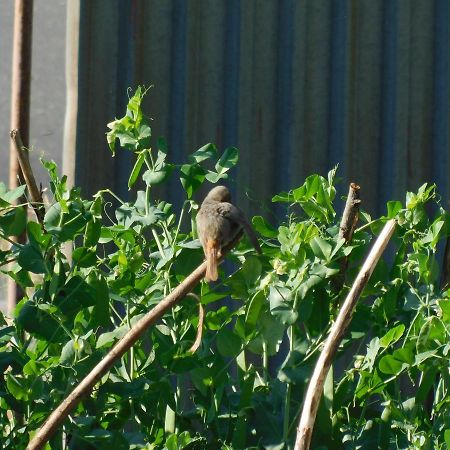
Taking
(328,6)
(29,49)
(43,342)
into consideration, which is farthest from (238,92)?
(43,342)

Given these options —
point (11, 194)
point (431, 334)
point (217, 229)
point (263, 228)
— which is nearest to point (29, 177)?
point (11, 194)

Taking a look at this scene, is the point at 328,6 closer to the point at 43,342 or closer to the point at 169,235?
the point at 169,235

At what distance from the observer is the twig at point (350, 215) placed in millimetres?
2379

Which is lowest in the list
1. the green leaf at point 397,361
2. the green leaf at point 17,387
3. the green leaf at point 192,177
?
the green leaf at point 17,387

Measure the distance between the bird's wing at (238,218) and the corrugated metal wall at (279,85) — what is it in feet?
3.39

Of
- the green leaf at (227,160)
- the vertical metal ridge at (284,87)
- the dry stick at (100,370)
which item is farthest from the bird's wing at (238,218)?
the vertical metal ridge at (284,87)

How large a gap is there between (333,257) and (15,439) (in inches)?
30.6

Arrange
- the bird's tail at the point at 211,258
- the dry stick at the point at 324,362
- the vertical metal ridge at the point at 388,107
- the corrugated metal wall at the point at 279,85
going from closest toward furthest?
the dry stick at the point at 324,362 → the bird's tail at the point at 211,258 → the corrugated metal wall at the point at 279,85 → the vertical metal ridge at the point at 388,107

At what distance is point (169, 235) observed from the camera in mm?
2568

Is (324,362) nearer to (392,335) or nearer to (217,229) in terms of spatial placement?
(392,335)

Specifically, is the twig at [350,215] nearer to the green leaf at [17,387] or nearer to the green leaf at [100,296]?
the green leaf at [100,296]

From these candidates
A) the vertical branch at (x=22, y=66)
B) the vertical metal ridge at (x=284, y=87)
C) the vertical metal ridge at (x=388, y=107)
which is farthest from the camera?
the vertical metal ridge at (x=388, y=107)

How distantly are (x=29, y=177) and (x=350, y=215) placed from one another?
2.30 ft

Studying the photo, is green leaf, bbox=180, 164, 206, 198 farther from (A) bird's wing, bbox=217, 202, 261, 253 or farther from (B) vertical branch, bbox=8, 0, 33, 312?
(B) vertical branch, bbox=8, 0, 33, 312
